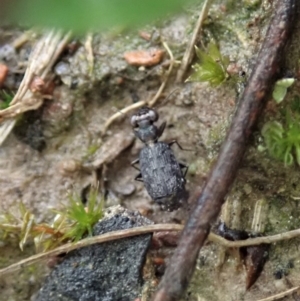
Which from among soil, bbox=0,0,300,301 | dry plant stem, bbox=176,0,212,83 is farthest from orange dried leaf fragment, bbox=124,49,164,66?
dry plant stem, bbox=176,0,212,83

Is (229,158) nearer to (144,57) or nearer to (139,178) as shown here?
(139,178)

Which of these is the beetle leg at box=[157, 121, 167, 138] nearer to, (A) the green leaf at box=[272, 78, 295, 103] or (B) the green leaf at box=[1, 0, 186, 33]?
(A) the green leaf at box=[272, 78, 295, 103]

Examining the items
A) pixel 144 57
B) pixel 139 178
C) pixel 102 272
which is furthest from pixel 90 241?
pixel 144 57

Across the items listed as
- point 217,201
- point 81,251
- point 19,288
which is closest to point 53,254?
point 81,251

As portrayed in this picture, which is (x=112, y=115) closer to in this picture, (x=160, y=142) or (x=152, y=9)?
(x=160, y=142)

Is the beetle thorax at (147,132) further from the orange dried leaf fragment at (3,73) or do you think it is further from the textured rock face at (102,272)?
the orange dried leaf fragment at (3,73)

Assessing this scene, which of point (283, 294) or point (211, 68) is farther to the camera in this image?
point (211, 68)
